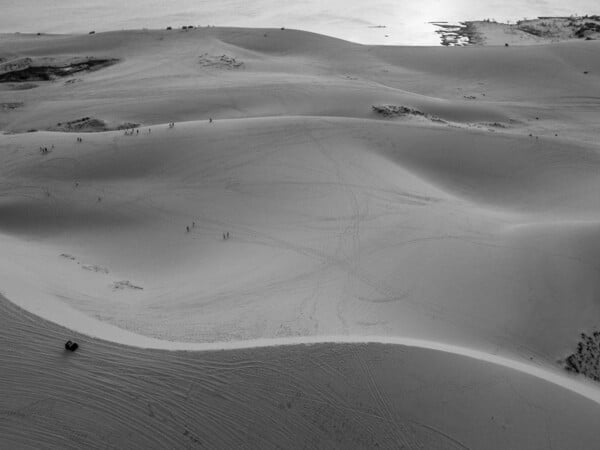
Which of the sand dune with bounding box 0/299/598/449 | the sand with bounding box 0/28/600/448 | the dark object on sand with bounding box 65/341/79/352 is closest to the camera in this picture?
the sand dune with bounding box 0/299/598/449

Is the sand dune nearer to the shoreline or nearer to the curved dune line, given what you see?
the curved dune line

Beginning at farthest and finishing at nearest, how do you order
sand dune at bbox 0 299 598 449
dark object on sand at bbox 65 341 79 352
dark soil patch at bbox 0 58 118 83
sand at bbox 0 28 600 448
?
dark soil patch at bbox 0 58 118 83, dark object on sand at bbox 65 341 79 352, sand at bbox 0 28 600 448, sand dune at bbox 0 299 598 449

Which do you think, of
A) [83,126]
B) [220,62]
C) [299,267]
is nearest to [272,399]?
[299,267]

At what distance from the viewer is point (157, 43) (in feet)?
81.6

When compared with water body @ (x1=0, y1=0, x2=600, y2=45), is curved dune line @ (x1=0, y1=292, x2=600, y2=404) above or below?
below

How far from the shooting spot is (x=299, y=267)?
7.70 metres

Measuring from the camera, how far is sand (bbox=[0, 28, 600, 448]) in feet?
14.7

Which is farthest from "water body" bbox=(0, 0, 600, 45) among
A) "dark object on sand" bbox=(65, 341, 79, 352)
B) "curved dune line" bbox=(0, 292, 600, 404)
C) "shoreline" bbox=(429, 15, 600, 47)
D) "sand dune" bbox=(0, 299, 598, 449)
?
"dark object on sand" bbox=(65, 341, 79, 352)

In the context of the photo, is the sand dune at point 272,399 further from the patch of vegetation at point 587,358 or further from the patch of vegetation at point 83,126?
the patch of vegetation at point 83,126

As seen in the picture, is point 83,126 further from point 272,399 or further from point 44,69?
point 272,399

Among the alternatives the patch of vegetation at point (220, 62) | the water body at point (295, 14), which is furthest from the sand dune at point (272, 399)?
the water body at point (295, 14)

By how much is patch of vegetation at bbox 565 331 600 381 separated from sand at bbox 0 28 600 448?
12cm

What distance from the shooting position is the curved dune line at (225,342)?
4.91 m

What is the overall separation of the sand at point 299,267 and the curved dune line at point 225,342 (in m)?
0.04
